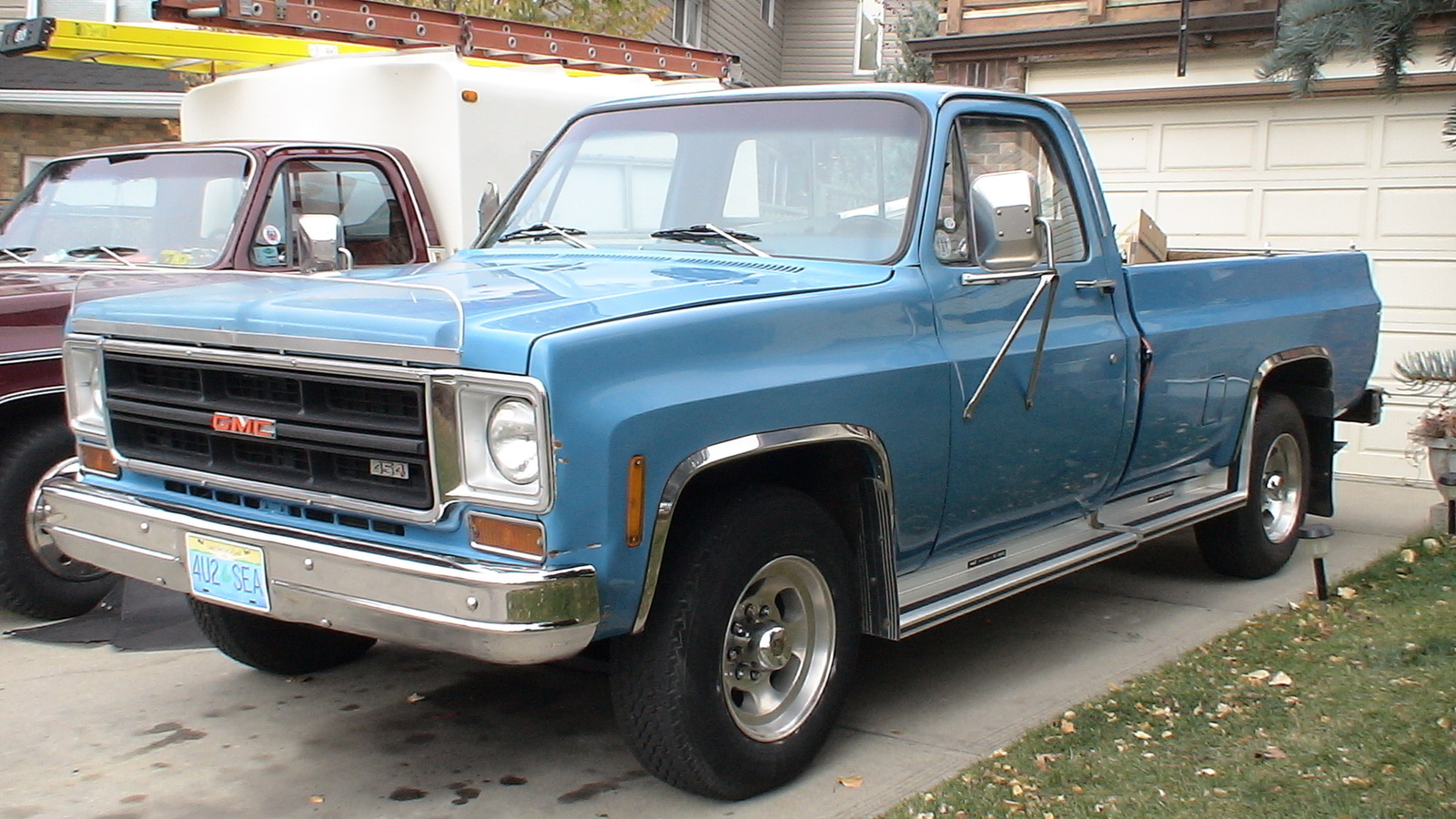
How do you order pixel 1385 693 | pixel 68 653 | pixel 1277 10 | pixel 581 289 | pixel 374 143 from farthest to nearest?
pixel 1277 10 → pixel 374 143 → pixel 68 653 → pixel 1385 693 → pixel 581 289

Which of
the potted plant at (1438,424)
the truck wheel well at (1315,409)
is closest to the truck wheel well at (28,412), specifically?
the truck wheel well at (1315,409)

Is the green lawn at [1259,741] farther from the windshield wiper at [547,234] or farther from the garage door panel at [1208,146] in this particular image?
the garage door panel at [1208,146]

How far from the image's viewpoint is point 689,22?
20.9m

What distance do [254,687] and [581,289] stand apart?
2174 millimetres

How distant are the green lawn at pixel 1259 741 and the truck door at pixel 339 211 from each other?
417cm

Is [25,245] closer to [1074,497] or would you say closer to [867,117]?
[867,117]

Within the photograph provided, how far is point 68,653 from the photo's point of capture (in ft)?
18.3

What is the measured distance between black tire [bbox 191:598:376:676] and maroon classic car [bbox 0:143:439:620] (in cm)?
132

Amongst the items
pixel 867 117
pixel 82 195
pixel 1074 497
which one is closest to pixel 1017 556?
pixel 1074 497

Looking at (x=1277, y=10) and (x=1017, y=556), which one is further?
(x=1277, y=10)

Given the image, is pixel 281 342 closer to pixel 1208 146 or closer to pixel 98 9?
pixel 1208 146

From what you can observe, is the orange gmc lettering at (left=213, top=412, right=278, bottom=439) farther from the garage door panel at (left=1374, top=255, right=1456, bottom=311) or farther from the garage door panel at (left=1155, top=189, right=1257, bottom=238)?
the garage door panel at (left=1155, top=189, right=1257, bottom=238)

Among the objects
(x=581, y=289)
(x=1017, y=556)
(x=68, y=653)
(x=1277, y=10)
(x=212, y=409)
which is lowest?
(x=68, y=653)

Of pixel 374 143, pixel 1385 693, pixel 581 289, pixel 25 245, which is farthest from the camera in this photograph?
pixel 374 143
